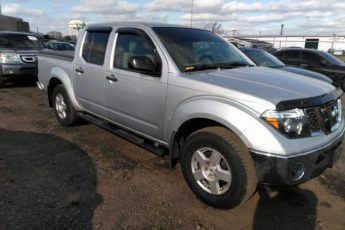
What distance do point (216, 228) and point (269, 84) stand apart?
1486mm

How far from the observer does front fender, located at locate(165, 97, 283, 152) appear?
9.18ft

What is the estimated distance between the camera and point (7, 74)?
957 centimetres

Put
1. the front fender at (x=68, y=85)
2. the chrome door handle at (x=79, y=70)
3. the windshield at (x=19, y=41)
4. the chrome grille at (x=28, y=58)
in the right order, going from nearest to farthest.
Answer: the chrome door handle at (x=79, y=70), the front fender at (x=68, y=85), the chrome grille at (x=28, y=58), the windshield at (x=19, y=41)

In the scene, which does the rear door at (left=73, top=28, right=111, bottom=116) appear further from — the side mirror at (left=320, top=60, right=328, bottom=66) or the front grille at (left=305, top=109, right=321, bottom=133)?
the side mirror at (left=320, top=60, right=328, bottom=66)

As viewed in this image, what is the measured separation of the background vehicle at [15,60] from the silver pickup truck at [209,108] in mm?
5442

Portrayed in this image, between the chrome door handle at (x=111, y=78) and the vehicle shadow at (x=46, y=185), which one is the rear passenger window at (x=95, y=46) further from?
the vehicle shadow at (x=46, y=185)

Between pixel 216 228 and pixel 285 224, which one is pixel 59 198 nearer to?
pixel 216 228

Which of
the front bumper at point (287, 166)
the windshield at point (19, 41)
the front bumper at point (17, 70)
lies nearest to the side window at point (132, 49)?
the front bumper at point (287, 166)

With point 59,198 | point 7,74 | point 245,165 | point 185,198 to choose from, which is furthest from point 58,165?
point 7,74

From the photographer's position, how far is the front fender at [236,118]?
2.80 metres

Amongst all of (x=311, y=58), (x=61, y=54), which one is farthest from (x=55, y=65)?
(x=311, y=58)

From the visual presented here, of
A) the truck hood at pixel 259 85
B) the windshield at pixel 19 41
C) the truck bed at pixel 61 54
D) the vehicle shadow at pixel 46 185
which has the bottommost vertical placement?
the vehicle shadow at pixel 46 185

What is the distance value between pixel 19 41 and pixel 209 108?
9.43m

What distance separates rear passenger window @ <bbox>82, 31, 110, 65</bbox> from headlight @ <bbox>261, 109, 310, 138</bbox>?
2.70 meters
